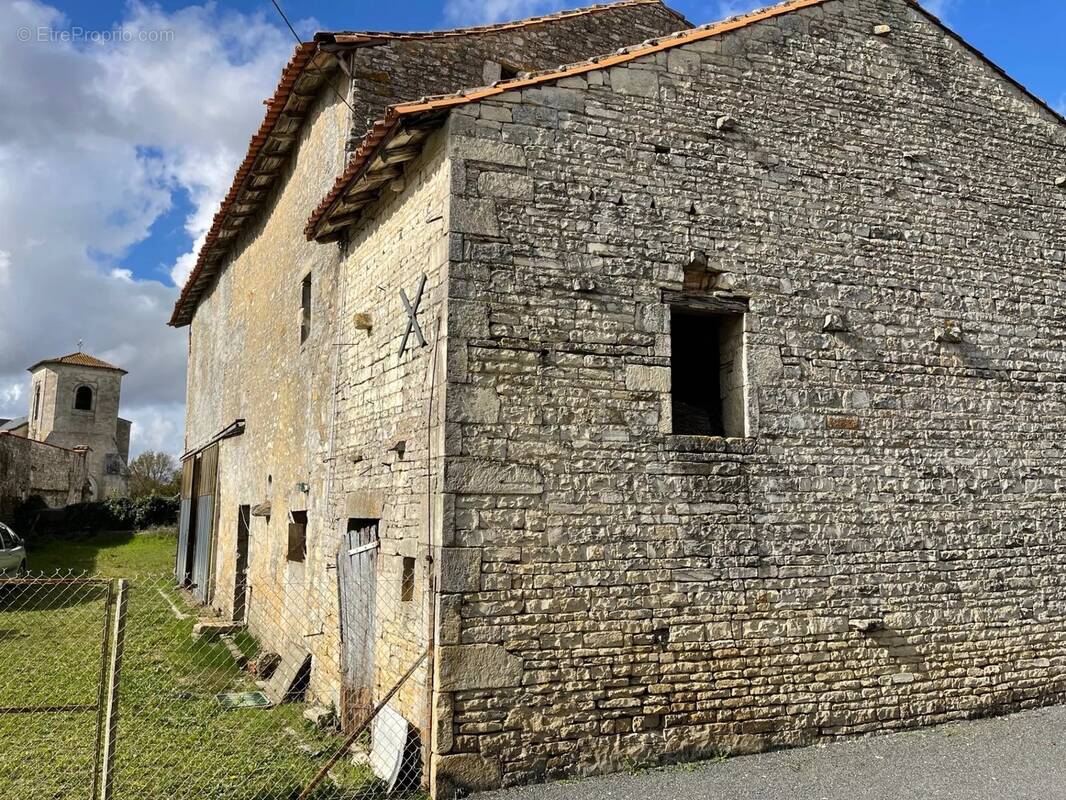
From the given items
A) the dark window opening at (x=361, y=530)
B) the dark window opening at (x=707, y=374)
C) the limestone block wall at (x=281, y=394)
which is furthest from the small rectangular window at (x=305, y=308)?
the dark window opening at (x=707, y=374)

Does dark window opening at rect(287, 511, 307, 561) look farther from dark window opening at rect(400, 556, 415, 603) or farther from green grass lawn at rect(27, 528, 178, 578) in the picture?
green grass lawn at rect(27, 528, 178, 578)

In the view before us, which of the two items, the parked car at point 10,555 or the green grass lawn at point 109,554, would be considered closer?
the parked car at point 10,555

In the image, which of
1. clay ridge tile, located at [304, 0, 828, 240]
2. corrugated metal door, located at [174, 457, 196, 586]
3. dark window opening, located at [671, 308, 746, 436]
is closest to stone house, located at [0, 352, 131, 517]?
corrugated metal door, located at [174, 457, 196, 586]

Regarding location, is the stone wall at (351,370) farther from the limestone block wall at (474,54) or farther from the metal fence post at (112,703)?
the metal fence post at (112,703)

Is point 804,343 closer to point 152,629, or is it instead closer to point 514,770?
point 514,770

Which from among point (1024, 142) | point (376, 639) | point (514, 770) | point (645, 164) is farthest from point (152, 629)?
point (1024, 142)

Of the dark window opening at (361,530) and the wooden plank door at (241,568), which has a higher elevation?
the dark window opening at (361,530)

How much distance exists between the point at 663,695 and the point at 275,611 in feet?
19.8

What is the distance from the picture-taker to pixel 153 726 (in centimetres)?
714

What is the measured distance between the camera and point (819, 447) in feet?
22.6

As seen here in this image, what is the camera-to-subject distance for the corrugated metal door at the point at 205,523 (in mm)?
14453

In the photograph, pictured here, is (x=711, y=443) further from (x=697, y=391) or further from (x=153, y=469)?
(x=153, y=469)

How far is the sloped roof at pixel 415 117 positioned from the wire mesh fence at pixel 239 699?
3170 mm

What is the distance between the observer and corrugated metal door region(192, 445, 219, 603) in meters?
14.5
